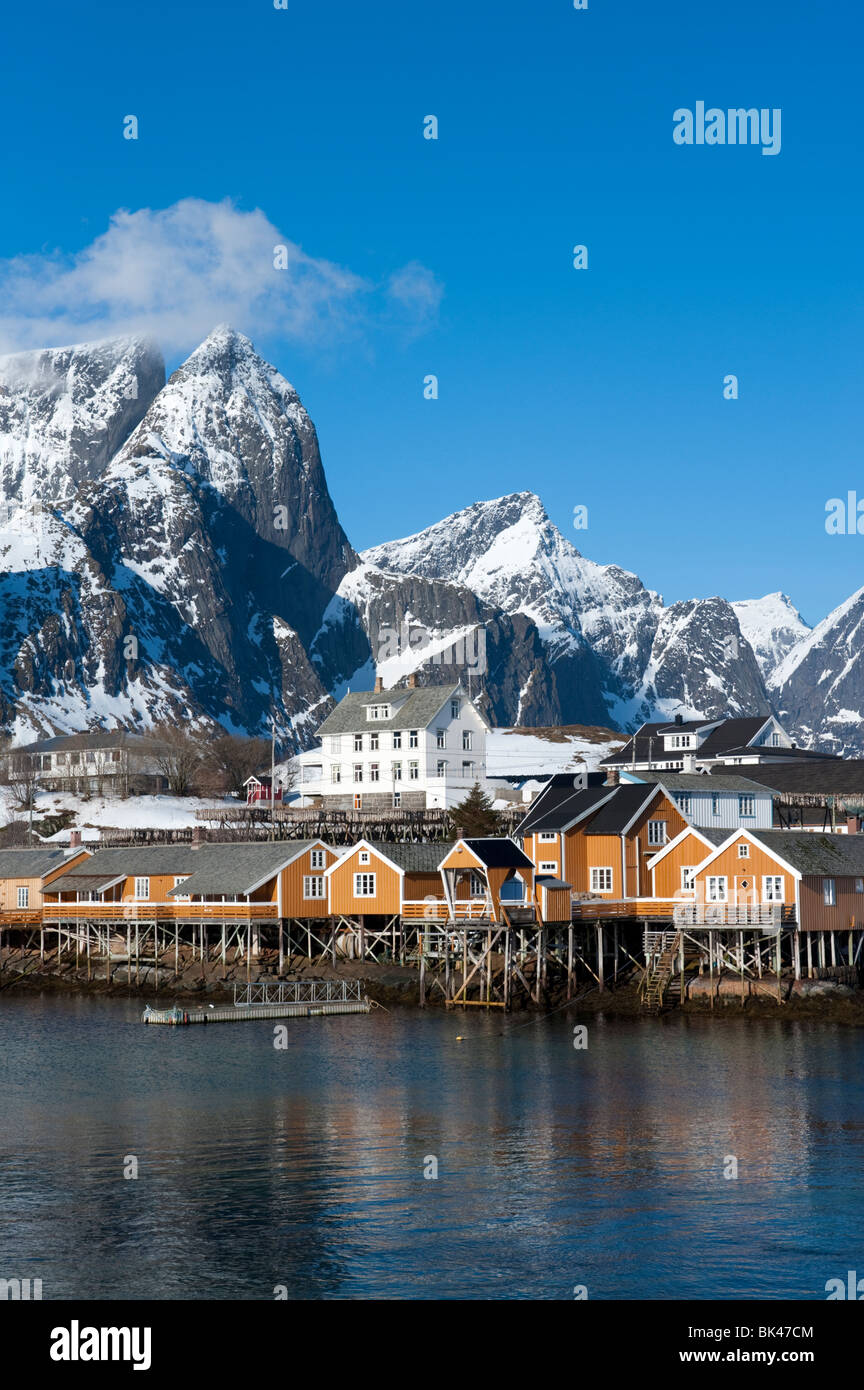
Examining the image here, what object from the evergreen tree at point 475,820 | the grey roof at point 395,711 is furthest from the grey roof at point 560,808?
the grey roof at point 395,711

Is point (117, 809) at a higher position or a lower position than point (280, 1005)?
higher

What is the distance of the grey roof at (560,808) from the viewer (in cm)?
7400

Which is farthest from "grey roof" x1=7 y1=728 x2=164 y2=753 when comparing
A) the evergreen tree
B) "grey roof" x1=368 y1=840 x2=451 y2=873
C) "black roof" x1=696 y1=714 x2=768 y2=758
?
"grey roof" x1=368 y1=840 x2=451 y2=873

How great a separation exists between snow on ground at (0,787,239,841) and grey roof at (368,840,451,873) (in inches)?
1830

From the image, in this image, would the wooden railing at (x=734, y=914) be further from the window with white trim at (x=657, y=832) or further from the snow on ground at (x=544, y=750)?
the snow on ground at (x=544, y=750)

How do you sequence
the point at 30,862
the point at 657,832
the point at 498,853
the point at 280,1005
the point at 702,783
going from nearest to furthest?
the point at 280,1005
the point at 498,853
the point at 657,832
the point at 702,783
the point at 30,862

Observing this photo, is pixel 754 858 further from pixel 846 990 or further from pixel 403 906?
pixel 403 906

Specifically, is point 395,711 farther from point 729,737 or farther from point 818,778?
point 729,737

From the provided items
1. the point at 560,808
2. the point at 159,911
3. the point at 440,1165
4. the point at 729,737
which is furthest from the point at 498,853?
the point at 729,737

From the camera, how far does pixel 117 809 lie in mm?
133750

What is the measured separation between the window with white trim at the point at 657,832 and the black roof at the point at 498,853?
6797mm

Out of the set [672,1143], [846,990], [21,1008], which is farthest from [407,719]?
[672,1143]

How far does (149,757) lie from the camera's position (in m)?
178

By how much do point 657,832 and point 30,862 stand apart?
42176 millimetres
